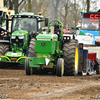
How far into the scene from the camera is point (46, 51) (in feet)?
34.6

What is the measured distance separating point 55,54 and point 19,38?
418cm

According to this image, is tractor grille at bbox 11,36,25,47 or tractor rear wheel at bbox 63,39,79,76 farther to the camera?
tractor grille at bbox 11,36,25,47

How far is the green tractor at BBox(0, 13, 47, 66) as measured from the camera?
46.4 ft

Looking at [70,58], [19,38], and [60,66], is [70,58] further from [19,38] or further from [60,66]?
[19,38]

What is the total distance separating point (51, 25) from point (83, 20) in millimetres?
12504

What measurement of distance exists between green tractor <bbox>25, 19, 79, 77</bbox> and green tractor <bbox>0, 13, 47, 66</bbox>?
2820 millimetres

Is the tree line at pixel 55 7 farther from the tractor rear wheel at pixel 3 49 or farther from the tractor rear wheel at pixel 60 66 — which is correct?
the tractor rear wheel at pixel 60 66

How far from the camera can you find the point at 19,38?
14.7 meters

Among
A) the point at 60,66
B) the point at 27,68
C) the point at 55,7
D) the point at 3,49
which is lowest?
→ the point at 27,68

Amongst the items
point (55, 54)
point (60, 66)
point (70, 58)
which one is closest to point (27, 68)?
point (55, 54)

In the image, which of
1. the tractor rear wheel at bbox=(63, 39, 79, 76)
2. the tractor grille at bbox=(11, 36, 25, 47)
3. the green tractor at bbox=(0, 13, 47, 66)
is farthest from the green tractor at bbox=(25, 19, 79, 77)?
the tractor grille at bbox=(11, 36, 25, 47)

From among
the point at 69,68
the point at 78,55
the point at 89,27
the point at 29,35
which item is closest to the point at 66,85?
the point at 69,68

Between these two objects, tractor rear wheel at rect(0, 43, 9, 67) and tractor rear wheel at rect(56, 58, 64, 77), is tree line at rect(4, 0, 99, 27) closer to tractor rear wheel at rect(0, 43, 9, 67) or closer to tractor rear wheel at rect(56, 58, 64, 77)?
tractor rear wheel at rect(0, 43, 9, 67)

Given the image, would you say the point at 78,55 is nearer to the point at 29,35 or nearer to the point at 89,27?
the point at 29,35
